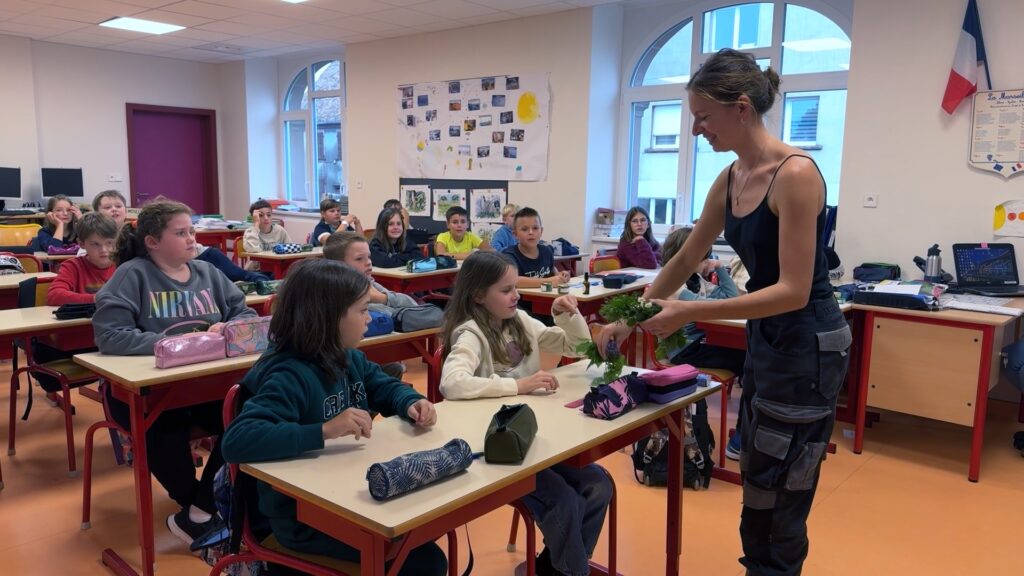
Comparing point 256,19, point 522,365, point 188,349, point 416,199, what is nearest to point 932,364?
point 522,365

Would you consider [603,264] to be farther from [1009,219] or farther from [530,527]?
[530,527]

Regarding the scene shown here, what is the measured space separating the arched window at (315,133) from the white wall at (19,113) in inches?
122

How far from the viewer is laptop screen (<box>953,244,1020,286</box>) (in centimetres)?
440

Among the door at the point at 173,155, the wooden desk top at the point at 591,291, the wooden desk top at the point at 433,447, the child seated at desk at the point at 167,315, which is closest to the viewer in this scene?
→ the wooden desk top at the point at 433,447

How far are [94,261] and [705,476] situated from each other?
10.2 feet

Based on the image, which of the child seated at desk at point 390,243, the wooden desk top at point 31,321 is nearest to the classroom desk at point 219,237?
the child seated at desk at point 390,243

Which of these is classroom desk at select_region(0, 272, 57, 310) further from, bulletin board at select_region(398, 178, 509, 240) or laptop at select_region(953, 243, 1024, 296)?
laptop at select_region(953, 243, 1024, 296)

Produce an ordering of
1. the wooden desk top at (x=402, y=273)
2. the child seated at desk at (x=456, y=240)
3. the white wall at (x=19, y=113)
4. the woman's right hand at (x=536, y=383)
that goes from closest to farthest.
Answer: the woman's right hand at (x=536, y=383)
the wooden desk top at (x=402, y=273)
the child seated at desk at (x=456, y=240)
the white wall at (x=19, y=113)

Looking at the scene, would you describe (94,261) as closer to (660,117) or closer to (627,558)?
(627,558)

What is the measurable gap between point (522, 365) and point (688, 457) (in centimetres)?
123

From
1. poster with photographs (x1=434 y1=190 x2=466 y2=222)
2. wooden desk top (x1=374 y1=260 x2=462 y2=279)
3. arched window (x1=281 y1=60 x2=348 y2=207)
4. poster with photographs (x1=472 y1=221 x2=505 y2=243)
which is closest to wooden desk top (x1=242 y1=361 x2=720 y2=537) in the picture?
wooden desk top (x1=374 y1=260 x2=462 y2=279)

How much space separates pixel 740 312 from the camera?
1625 millimetres

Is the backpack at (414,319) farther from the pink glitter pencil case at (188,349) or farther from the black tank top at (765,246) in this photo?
the black tank top at (765,246)

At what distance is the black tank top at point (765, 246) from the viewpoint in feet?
5.35
